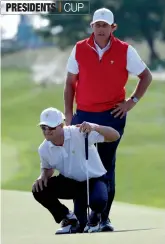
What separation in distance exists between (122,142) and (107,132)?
64.4ft

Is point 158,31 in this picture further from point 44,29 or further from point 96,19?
point 96,19

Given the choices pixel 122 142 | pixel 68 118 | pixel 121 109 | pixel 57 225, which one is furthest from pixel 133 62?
pixel 122 142

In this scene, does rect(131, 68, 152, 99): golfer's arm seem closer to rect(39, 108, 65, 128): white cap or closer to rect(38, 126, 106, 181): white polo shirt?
rect(38, 126, 106, 181): white polo shirt

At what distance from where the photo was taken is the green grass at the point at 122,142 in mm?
17438

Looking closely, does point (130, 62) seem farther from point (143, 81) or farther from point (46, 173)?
point (46, 173)

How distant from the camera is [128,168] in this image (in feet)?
66.1

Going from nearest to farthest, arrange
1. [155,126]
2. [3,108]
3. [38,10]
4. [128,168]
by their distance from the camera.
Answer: [38,10] → [128,168] → [155,126] → [3,108]

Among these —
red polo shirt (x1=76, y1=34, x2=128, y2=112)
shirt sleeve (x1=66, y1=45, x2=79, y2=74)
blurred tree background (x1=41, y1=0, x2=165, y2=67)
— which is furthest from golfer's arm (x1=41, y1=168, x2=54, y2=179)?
blurred tree background (x1=41, y1=0, x2=165, y2=67)

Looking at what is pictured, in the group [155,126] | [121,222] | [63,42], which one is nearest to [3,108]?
[155,126]

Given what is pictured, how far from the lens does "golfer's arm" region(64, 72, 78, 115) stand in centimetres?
750

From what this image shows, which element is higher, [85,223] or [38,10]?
[38,10]

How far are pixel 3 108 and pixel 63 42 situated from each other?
15.1 meters

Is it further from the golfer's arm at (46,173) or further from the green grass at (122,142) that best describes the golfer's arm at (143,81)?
the green grass at (122,142)

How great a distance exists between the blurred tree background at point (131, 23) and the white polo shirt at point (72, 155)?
42335 millimetres
